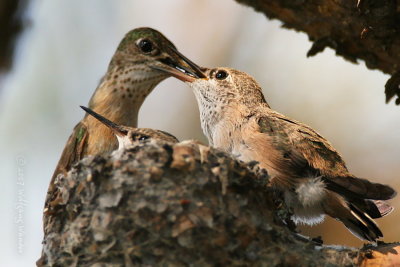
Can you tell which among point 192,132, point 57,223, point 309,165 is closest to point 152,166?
point 57,223

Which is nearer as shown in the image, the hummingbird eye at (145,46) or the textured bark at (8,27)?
the textured bark at (8,27)

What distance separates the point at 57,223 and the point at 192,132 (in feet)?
13.4

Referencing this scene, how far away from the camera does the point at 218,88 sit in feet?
20.5

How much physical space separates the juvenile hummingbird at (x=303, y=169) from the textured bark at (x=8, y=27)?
169 cm

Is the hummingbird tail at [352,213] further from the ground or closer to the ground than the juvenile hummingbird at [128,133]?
closer to the ground

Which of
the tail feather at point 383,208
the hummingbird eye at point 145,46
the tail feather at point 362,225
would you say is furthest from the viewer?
the hummingbird eye at point 145,46

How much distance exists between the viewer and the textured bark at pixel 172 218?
170 inches

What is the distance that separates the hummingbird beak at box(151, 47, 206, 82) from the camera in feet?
20.9

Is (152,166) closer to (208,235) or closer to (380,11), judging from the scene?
(208,235)

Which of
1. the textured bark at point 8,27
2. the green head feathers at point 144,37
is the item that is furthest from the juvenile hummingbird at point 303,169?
the textured bark at point 8,27

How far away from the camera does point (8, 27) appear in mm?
5078

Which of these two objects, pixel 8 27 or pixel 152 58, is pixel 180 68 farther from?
pixel 8 27

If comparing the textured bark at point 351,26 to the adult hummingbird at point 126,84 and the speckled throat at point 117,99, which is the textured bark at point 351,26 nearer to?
the adult hummingbird at point 126,84

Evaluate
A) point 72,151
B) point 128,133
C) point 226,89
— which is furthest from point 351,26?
point 72,151
